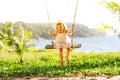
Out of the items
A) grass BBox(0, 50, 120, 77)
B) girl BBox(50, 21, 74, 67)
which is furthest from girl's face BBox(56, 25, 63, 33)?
grass BBox(0, 50, 120, 77)

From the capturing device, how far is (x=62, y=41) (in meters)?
16.8

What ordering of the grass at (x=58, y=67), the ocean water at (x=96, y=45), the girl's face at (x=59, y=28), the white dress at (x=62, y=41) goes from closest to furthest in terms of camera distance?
the grass at (x=58, y=67) < the girl's face at (x=59, y=28) < the white dress at (x=62, y=41) < the ocean water at (x=96, y=45)

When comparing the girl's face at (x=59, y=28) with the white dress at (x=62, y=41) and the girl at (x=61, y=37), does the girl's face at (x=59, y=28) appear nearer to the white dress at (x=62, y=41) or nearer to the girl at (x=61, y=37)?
the girl at (x=61, y=37)

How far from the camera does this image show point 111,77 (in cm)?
1448

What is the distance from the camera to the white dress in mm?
16719

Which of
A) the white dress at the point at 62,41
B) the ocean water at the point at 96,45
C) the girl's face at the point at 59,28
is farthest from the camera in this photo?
the ocean water at the point at 96,45

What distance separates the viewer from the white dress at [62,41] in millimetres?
16719

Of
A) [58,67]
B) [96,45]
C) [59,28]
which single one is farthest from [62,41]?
[96,45]

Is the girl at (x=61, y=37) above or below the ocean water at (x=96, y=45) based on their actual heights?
above

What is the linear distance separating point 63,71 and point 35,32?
28.2 meters

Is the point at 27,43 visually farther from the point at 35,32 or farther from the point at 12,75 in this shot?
the point at 35,32

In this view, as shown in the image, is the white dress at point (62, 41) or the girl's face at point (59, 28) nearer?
the girl's face at point (59, 28)

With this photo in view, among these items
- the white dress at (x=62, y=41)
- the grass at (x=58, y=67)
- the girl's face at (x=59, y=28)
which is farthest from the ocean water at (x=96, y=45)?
the girl's face at (x=59, y=28)

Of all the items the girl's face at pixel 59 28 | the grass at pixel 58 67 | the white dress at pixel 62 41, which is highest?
the girl's face at pixel 59 28
